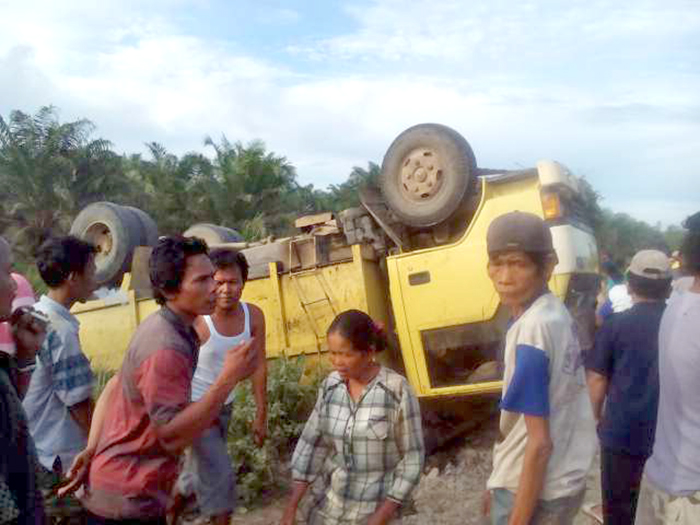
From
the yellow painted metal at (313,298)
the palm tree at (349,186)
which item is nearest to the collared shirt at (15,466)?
the yellow painted metal at (313,298)

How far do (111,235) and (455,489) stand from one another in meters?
4.24

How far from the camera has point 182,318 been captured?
2.65 metres

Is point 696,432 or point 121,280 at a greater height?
point 121,280

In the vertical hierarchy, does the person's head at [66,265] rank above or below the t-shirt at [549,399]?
above

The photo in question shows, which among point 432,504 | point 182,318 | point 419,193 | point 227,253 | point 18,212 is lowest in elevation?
point 432,504

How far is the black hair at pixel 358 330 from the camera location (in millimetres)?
2930

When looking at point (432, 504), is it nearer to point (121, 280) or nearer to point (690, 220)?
point (690, 220)

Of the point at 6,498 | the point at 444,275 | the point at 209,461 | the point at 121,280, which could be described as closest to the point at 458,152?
the point at 444,275

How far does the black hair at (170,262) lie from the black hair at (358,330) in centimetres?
58

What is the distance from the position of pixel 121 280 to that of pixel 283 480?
3.08 metres

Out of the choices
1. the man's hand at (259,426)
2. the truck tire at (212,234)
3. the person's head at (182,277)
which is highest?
the truck tire at (212,234)

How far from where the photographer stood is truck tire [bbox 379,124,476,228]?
6.05 m

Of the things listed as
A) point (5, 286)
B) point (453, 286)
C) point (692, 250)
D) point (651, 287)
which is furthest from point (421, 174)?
point (5, 286)

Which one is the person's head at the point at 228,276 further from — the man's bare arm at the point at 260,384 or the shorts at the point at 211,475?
the shorts at the point at 211,475
